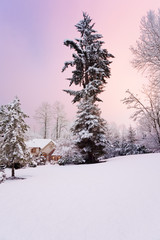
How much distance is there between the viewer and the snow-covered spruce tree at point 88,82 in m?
11.4

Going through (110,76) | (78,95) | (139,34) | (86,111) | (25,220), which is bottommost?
(25,220)

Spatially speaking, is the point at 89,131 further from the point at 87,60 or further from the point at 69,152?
the point at 87,60

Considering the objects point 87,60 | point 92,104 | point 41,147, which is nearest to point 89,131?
point 92,104

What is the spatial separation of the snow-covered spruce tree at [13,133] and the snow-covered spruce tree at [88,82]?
15.6ft

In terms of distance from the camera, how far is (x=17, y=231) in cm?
220

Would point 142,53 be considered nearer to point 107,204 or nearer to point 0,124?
point 107,204

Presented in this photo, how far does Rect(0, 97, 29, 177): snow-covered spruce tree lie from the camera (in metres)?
8.59

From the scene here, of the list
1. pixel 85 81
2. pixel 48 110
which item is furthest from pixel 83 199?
pixel 48 110

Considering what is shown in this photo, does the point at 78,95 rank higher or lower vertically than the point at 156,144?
higher

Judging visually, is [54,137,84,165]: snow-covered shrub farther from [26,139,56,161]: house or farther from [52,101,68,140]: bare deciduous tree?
[52,101,68,140]: bare deciduous tree

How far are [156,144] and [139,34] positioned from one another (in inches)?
514

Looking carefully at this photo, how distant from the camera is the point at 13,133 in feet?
28.5

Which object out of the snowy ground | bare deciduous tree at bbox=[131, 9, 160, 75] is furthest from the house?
the snowy ground

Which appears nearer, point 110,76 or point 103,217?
point 103,217
